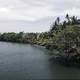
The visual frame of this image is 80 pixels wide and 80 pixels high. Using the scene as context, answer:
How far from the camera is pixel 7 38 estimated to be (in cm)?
14800

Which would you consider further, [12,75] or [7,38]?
[7,38]

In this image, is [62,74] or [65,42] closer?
[62,74]

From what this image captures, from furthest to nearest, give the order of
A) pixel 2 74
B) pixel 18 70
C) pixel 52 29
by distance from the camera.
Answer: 1. pixel 52 29
2. pixel 18 70
3. pixel 2 74

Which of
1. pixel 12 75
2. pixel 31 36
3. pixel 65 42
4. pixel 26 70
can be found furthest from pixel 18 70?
pixel 31 36

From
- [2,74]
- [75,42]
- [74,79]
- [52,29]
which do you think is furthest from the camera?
[52,29]

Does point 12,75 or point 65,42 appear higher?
point 65,42

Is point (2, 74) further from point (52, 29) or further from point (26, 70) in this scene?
point (52, 29)

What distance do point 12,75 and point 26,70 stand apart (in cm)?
480

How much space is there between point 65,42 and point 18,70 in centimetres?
1581

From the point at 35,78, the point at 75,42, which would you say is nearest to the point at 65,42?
the point at 75,42

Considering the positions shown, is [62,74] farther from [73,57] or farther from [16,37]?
[16,37]

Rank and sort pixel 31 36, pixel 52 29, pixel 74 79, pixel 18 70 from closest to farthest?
pixel 74 79 < pixel 18 70 < pixel 52 29 < pixel 31 36

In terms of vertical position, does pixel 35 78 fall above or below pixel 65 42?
below

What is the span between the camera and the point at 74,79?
3325cm
